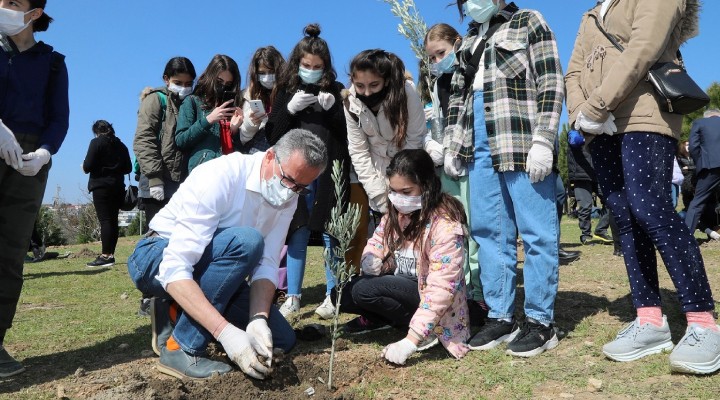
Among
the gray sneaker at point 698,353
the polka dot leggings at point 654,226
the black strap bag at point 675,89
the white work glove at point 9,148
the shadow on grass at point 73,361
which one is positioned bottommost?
the shadow on grass at point 73,361

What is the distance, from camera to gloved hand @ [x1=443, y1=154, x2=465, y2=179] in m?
3.89

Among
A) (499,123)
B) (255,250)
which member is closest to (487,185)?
(499,123)

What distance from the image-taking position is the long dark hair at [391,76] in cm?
421

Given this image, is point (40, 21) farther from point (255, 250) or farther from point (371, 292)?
point (371, 292)

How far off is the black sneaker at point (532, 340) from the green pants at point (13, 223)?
2.81 m

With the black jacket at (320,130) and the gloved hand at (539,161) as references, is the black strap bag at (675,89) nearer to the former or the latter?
the gloved hand at (539,161)

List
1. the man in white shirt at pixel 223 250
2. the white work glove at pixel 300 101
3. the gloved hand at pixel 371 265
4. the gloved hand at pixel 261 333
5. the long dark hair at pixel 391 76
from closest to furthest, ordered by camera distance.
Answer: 1. the man in white shirt at pixel 223 250
2. the gloved hand at pixel 261 333
3. the gloved hand at pixel 371 265
4. the long dark hair at pixel 391 76
5. the white work glove at pixel 300 101

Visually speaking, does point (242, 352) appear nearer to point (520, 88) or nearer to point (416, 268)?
point (416, 268)

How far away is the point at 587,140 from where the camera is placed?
339cm

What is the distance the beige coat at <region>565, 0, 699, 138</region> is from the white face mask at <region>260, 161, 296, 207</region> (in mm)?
1634

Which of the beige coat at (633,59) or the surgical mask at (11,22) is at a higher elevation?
the surgical mask at (11,22)

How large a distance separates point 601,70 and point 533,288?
127 centimetres

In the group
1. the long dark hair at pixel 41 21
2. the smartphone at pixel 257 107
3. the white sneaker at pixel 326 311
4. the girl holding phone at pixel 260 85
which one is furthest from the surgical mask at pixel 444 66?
the long dark hair at pixel 41 21

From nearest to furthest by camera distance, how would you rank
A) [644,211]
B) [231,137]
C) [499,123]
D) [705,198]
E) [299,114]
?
[644,211] → [499,123] → [299,114] → [231,137] → [705,198]
